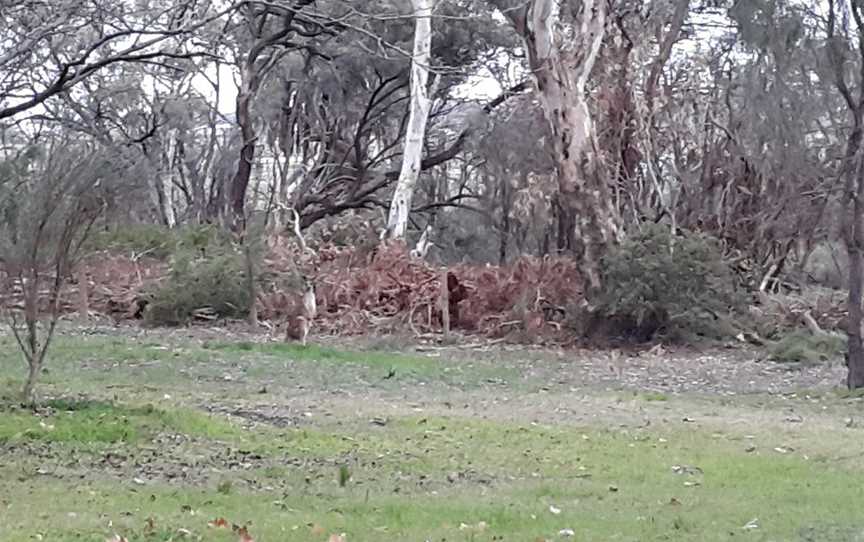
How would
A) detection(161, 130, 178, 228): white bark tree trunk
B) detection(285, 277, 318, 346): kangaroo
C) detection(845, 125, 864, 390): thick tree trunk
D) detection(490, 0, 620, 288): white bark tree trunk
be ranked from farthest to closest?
detection(161, 130, 178, 228): white bark tree trunk < detection(490, 0, 620, 288): white bark tree trunk < detection(285, 277, 318, 346): kangaroo < detection(845, 125, 864, 390): thick tree trunk

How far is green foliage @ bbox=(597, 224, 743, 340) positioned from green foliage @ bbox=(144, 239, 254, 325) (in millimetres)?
6206

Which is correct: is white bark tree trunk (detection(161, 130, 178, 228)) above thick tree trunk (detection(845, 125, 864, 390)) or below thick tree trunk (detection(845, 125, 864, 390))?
above

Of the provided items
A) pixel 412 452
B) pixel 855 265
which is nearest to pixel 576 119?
pixel 855 265

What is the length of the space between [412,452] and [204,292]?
45.7 ft

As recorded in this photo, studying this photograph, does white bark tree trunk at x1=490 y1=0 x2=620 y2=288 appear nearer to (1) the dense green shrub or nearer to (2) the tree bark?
(1) the dense green shrub

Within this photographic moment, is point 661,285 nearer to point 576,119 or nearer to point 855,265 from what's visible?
point 576,119

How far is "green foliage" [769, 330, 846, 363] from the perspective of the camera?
20.3 meters

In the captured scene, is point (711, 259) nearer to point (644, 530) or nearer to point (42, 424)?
point (42, 424)

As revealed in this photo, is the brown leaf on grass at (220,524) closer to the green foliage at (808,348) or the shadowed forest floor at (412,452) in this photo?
the shadowed forest floor at (412,452)

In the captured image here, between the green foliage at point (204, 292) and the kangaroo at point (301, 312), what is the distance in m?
0.90

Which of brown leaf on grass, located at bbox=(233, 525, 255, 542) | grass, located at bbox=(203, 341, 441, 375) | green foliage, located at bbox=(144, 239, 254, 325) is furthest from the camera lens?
green foliage, located at bbox=(144, 239, 254, 325)

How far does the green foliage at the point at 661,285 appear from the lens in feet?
73.4

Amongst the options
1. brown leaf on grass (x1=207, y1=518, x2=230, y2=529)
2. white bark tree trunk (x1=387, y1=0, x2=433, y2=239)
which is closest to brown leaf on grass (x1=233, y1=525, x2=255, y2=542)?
brown leaf on grass (x1=207, y1=518, x2=230, y2=529)

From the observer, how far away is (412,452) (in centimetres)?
1035
